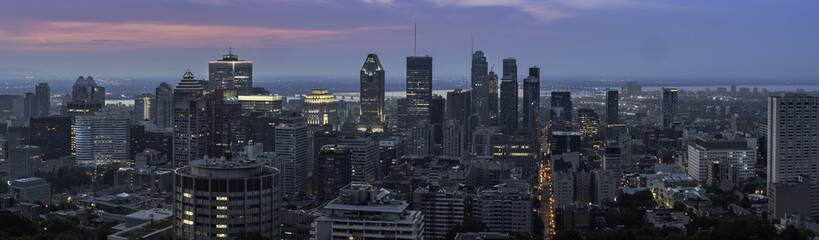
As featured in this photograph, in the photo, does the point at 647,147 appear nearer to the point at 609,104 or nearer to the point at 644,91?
the point at 609,104

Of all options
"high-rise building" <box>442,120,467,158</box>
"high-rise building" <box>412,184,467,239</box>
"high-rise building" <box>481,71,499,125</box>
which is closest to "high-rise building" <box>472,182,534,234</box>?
"high-rise building" <box>412,184,467,239</box>

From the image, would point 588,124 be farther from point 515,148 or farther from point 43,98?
point 43,98

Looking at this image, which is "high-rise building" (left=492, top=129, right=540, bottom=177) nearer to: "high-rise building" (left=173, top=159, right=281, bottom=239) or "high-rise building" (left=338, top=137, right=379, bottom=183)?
"high-rise building" (left=338, top=137, right=379, bottom=183)

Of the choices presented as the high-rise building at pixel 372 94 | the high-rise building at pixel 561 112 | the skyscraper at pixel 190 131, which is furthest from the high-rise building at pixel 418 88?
the skyscraper at pixel 190 131

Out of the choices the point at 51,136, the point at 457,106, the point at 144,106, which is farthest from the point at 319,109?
the point at 51,136

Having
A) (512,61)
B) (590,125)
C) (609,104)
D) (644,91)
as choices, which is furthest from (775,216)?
(644,91)

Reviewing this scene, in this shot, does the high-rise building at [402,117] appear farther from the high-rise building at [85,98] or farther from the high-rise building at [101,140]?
the high-rise building at [101,140]
